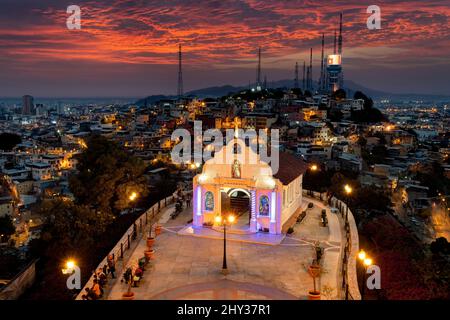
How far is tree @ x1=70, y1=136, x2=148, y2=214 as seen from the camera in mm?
25922

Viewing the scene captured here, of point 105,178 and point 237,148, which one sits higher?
point 237,148

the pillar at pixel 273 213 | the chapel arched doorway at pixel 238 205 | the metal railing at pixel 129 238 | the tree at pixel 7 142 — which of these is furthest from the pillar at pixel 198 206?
the tree at pixel 7 142

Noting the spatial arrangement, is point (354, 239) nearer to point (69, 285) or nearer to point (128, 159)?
point (69, 285)

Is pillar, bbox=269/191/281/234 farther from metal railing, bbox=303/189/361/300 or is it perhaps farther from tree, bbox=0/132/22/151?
tree, bbox=0/132/22/151

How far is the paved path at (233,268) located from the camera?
14.8 meters

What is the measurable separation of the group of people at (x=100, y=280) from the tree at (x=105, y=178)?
30.8ft

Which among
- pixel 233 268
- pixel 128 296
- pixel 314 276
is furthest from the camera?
pixel 233 268

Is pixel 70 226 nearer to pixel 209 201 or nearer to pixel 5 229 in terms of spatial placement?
pixel 209 201

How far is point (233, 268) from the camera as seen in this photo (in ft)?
56.3

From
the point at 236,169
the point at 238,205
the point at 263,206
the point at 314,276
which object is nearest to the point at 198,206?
the point at 236,169

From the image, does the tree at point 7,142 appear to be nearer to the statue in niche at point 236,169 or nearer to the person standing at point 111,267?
the statue in niche at point 236,169

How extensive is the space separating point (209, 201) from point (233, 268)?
5675 millimetres
